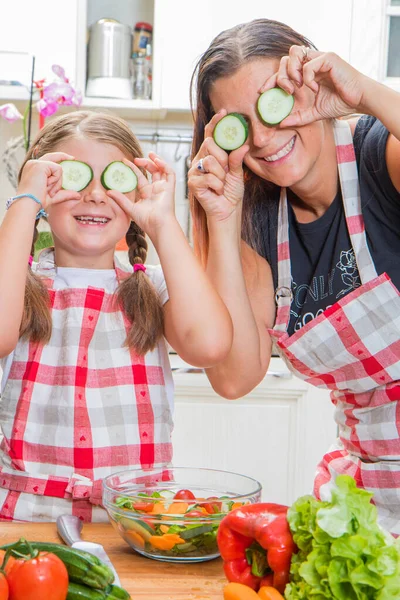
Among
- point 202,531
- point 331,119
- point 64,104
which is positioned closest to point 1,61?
point 64,104

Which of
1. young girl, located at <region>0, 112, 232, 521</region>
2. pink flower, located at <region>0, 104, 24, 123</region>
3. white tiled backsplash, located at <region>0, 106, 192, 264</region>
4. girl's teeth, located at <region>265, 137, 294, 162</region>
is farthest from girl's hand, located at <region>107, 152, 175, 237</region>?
white tiled backsplash, located at <region>0, 106, 192, 264</region>

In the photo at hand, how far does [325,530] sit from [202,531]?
324mm

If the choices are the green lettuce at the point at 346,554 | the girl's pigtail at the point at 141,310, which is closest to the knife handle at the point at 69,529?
the green lettuce at the point at 346,554

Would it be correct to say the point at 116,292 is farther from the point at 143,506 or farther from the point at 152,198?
the point at 143,506

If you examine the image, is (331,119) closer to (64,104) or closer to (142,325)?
(142,325)

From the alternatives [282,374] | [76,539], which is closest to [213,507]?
[76,539]

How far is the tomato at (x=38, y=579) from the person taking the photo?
31.6 inches

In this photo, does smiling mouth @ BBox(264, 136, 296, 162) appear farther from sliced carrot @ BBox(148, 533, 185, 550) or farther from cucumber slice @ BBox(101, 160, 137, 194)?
sliced carrot @ BBox(148, 533, 185, 550)

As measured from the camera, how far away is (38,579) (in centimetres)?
80

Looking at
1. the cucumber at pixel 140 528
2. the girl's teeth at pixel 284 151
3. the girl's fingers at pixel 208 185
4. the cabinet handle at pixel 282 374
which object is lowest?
the cabinet handle at pixel 282 374

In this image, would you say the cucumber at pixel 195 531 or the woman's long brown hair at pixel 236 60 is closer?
the cucumber at pixel 195 531

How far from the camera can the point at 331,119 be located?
161 cm

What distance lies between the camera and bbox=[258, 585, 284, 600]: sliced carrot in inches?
31.7

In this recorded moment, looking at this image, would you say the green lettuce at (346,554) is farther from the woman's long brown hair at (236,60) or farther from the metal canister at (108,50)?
the metal canister at (108,50)
